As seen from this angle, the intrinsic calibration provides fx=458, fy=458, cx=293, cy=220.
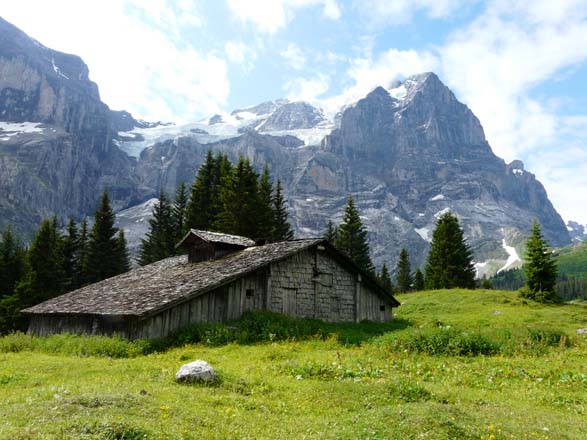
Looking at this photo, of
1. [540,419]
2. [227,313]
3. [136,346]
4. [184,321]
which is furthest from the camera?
[227,313]

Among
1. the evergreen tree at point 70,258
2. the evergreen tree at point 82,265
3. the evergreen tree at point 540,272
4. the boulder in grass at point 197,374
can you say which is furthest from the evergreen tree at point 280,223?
the boulder in grass at point 197,374

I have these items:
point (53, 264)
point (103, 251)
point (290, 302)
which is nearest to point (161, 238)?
point (103, 251)

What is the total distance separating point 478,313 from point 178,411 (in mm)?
32878

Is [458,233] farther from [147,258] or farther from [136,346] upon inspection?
[136,346]

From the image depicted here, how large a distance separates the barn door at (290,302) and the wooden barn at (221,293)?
0.06 metres

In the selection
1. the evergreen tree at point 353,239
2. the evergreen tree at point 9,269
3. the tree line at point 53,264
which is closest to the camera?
the tree line at point 53,264

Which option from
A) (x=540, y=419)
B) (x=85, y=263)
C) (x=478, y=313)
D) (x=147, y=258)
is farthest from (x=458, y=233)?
(x=540, y=419)

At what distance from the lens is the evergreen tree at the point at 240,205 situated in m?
48.6

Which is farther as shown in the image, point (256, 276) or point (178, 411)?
point (256, 276)

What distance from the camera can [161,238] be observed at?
5900 cm

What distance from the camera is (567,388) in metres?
13.4

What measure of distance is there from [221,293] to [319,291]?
741 cm

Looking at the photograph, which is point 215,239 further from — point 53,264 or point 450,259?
point 450,259

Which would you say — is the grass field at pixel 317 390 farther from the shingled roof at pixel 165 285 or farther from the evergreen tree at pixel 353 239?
the evergreen tree at pixel 353 239
